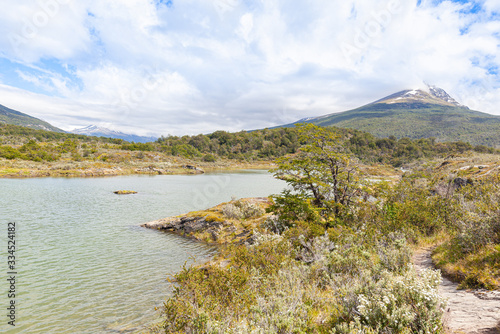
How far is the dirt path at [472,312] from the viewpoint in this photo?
4.49m

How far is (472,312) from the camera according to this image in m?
5.11

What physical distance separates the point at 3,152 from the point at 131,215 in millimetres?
85628

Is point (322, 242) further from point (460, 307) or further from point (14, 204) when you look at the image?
point (14, 204)

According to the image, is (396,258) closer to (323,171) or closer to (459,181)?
(323,171)

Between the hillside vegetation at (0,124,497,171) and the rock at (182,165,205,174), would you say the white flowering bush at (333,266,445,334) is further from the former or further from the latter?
the rock at (182,165,205,174)

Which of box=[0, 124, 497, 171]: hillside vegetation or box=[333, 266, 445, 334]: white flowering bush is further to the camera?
box=[0, 124, 497, 171]: hillside vegetation

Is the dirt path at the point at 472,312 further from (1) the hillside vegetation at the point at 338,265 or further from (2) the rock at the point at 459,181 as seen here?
(2) the rock at the point at 459,181

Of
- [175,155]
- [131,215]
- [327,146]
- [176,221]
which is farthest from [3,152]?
[327,146]

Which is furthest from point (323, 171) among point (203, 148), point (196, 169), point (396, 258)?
point (203, 148)

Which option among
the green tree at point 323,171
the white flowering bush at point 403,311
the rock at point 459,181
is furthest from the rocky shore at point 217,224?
the rock at point 459,181

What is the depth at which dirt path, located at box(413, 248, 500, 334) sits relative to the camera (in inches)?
177

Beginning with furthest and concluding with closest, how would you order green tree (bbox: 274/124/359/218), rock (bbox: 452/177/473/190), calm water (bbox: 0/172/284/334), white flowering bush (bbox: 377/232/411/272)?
rock (bbox: 452/177/473/190) < green tree (bbox: 274/124/359/218) < calm water (bbox: 0/172/284/334) < white flowering bush (bbox: 377/232/411/272)

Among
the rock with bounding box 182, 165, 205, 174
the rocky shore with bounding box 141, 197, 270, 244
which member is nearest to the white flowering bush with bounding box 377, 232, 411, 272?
the rocky shore with bounding box 141, 197, 270, 244

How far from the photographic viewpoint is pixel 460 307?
548 cm
